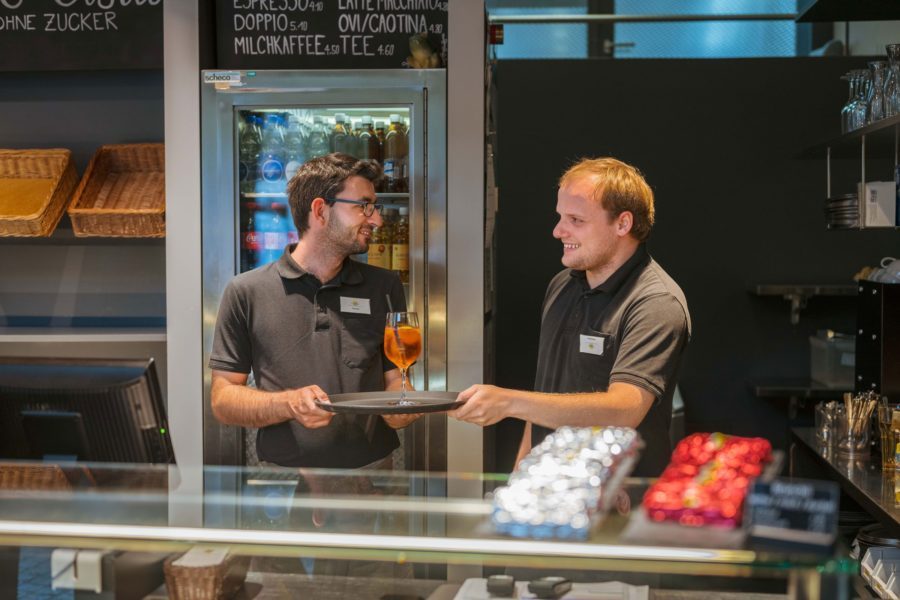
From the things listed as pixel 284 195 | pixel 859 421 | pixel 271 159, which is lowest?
pixel 859 421

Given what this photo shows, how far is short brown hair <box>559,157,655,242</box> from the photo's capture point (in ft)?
8.61

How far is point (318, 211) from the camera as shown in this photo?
10.2ft

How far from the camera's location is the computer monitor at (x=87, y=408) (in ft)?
5.66

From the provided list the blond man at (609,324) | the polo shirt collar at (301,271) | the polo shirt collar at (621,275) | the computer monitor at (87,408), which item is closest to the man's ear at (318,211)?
the polo shirt collar at (301,271)

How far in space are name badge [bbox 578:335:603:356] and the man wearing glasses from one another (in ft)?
1.85

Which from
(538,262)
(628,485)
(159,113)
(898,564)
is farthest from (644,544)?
(538,262)

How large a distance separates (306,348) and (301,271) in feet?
0.77

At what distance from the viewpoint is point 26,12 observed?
3809 millimetres

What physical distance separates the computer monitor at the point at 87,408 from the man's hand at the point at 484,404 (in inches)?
25.7

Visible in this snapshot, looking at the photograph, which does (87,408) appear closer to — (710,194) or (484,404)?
(484,404)

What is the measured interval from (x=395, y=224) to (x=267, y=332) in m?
0.87

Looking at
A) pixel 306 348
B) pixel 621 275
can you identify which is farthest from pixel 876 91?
pixel 306 348

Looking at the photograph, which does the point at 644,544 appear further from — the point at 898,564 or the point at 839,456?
the point at 839,456

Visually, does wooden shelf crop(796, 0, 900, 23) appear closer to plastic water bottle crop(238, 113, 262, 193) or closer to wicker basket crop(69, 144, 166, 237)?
plastic water bottle crop(238, 113, 262, 193)
